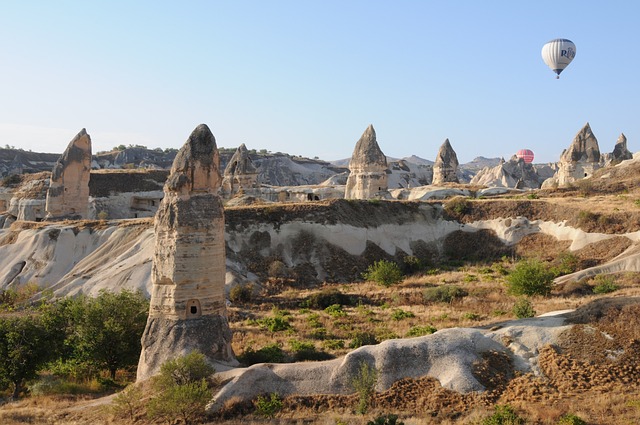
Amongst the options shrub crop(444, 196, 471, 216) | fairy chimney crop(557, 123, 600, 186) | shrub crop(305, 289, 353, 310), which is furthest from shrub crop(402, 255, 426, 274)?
fairy chimney crop(557, 123, 600, 186)

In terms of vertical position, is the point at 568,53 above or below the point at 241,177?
above

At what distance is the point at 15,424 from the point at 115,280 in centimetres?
1632

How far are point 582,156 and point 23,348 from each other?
1899 inches

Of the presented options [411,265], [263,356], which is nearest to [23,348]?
[263,356]

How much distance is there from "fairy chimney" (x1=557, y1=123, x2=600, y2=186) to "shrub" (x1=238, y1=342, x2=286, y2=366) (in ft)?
133

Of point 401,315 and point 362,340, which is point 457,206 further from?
point 362,340

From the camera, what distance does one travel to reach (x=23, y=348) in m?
17.2

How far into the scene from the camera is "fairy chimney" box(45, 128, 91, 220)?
38.8m

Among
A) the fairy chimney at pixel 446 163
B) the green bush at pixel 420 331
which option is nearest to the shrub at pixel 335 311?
the green bush at pixel 420 331

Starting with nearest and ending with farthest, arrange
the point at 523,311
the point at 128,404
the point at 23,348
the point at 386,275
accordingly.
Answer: the point at 128,404
the point at 23,348
the point at 523,311
the point at 386,275

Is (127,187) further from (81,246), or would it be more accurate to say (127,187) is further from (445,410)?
(445,410)

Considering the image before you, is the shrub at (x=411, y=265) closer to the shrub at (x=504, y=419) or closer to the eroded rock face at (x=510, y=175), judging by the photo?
the shrub at (x=504, y=419)

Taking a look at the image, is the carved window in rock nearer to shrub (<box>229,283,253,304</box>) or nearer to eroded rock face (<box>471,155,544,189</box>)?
shrub (<box>229,283,253,304</box>)

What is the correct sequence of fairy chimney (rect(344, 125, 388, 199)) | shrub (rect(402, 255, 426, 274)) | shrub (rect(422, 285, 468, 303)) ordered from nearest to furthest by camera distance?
shrub (rect(422, 285, 468, 303)) < shrub (rect(402, 255, 426, 274)) < fairy chimney (rect(344, 125, 388, 199))
